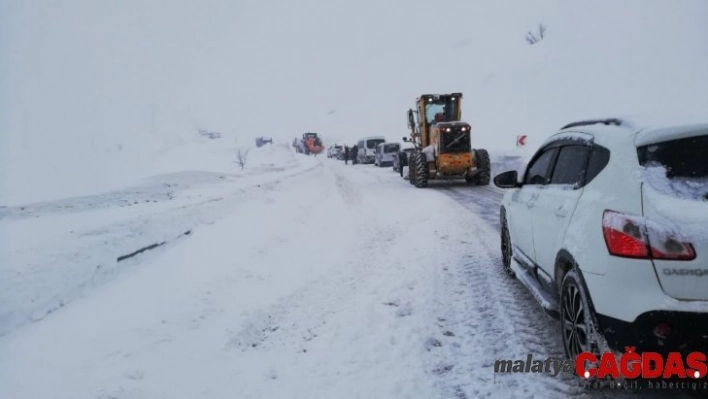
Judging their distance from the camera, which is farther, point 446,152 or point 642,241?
point 446,152

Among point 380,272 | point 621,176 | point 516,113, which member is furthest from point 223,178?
point 516,113

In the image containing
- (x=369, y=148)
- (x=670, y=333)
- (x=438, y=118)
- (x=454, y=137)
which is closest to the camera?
(x=670, y=333)

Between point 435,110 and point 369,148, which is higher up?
point 435,110

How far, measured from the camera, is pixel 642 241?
238 cm

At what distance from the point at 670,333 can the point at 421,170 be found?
13.1m

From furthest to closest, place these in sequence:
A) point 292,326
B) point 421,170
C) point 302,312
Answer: point 421,170
point 302,312
point 292,326

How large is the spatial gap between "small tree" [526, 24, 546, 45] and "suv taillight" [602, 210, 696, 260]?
4177 centimetres

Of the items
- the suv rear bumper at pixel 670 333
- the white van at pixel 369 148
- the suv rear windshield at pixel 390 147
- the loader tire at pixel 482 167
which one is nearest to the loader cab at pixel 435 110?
the loader tire at pixel 482 167

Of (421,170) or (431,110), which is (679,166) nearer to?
(421,170)

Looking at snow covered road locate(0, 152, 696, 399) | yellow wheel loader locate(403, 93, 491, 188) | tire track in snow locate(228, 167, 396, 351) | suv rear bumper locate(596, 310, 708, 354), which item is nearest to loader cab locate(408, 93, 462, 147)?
yellow wheel loader locate(403, 93, 491, 188)

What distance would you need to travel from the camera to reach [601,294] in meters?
2.61

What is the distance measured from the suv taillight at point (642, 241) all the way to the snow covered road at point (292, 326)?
3.61 ft

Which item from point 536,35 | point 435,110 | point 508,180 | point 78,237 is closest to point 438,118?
point 435,110

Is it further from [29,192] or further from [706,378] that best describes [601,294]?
[29,192]
